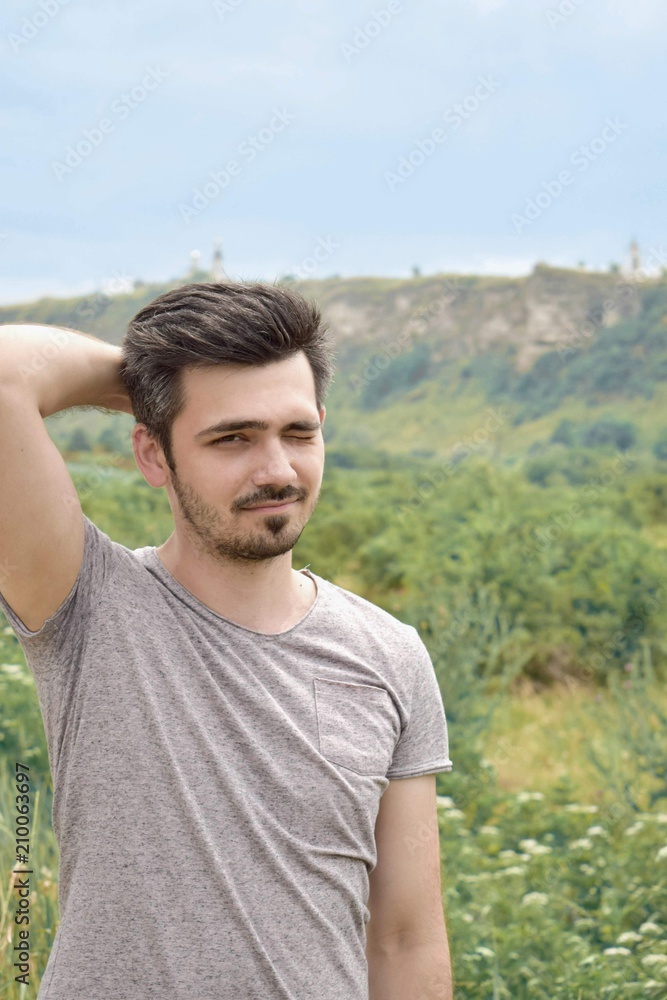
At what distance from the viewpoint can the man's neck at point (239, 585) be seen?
1647mm

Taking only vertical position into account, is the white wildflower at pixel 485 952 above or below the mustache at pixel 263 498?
below

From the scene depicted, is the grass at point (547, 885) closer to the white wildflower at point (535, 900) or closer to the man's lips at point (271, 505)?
the white wildflower at point (535, 900)

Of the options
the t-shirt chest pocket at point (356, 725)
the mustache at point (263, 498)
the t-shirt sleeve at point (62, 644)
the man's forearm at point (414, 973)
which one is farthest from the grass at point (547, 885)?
the mustache at point (263, 498)

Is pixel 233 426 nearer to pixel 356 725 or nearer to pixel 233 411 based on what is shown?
pixel 233 411

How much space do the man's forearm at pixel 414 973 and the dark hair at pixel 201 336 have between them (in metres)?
0.90

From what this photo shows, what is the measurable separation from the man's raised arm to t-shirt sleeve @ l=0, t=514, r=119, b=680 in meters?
0.01

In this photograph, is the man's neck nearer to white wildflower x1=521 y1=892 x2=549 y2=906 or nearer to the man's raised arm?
the man's raised arm

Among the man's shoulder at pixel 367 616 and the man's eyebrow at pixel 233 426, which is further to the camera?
the man's shoulder at pixel 367 616

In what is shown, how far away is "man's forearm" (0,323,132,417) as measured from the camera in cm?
152

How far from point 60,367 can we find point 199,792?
0.67 metres

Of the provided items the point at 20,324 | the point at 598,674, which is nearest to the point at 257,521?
the point at 20,324

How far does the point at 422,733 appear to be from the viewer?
1727 millimetres

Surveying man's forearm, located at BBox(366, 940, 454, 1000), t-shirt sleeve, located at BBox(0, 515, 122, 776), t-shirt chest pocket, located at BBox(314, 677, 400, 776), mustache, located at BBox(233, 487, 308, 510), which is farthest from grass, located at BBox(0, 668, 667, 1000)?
mustache, located at BBox(233, 487, 308, 510)

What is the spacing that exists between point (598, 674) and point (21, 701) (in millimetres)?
6218
